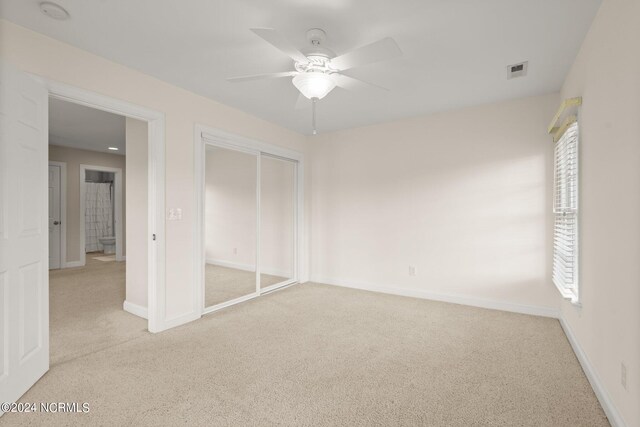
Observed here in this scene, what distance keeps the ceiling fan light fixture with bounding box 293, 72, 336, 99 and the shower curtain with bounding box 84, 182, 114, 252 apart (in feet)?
28.1

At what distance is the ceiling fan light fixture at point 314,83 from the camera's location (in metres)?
2.22

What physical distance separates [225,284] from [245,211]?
1023 millimetres

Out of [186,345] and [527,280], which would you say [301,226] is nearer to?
[186,345]

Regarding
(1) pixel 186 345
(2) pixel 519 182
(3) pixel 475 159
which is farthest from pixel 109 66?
(2) pixel 519 182

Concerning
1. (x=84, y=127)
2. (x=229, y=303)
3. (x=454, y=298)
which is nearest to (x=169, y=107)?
(x=229, y=303)

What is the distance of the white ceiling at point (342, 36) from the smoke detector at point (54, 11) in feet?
0.13

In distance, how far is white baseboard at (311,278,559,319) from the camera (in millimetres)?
3479

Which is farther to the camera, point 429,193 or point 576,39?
point 429,193

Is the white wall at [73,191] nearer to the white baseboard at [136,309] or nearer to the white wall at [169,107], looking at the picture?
the white baseboard at [136,309]

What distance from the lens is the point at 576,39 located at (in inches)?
91.4

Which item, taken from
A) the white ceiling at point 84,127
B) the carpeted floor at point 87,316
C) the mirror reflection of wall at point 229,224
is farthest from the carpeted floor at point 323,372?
the white ceiling at point 84,127

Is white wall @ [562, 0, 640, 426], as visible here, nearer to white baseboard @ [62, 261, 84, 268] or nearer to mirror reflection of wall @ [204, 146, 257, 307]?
mirror reflection of wall @ [204, 146, 257, 307]

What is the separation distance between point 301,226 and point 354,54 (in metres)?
3.43

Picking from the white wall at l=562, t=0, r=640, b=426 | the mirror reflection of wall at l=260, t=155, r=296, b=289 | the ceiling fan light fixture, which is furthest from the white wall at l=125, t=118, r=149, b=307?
the white wall at l=562, t=0, r=640, b=426
